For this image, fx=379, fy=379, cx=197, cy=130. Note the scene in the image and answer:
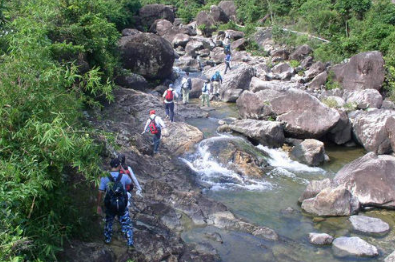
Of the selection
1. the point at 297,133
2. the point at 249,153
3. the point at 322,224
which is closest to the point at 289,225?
the point at 322,224

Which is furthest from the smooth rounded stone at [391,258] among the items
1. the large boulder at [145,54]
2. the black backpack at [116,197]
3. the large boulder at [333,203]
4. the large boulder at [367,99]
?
the large boulder at [145,54]

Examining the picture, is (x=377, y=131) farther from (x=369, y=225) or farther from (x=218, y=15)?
(x=218, y=15)

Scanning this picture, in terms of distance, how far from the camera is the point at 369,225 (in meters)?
10.6

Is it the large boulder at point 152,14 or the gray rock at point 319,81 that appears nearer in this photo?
the gray rock at point 319,81

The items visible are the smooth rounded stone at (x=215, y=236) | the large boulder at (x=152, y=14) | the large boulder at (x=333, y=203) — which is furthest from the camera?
the large boulder at (x=152, y=14)

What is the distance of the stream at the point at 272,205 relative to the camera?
9.13m

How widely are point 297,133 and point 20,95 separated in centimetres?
1341

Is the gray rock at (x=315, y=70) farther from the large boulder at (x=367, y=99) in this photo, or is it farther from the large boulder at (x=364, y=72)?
the large boulder at (x=367, y=99)

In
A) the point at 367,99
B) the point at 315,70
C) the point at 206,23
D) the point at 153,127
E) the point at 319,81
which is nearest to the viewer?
the point at 153,127

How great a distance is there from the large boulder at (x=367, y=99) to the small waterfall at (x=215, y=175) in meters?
9.07

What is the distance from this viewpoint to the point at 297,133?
1703 cm

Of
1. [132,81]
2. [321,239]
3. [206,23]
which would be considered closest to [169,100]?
[132,81]

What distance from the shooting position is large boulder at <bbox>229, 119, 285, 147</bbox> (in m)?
16.1

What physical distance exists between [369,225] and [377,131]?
21.9 feet
